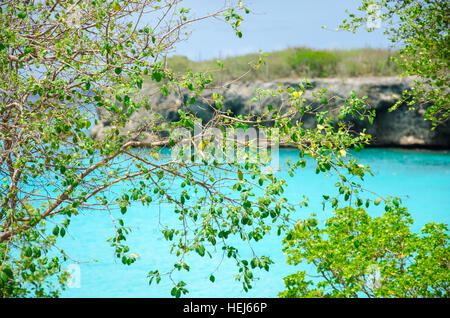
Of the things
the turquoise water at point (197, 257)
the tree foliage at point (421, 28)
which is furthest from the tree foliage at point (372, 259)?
the tree foliage at point (421, 28)

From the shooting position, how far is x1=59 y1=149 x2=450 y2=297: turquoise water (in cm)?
639

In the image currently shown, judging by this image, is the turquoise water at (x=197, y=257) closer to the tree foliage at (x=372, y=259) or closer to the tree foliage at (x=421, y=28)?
the tree foliage at (x=372, y=259)

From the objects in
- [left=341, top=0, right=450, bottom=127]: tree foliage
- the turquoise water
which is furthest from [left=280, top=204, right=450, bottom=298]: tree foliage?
[left=341, top=0, right=450, bottom=127]: tree foliage

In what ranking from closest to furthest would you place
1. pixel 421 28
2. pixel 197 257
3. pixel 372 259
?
pixel 372 259 < pixel 421 28 < pixel 197 257

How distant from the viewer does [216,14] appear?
297 centimetres

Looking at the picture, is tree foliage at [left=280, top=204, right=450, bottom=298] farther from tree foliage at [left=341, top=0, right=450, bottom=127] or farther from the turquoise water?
tree foliage at [left=341, top=0, right=450, bottom=127]

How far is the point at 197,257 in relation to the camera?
24.1 feet

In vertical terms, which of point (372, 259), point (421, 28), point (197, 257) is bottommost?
point (197, 257)

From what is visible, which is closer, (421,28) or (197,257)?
(421,28)

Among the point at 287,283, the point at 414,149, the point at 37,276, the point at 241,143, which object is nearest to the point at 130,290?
the point at 37,276

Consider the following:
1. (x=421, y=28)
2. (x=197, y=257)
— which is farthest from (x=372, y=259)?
(x=197, y=257)

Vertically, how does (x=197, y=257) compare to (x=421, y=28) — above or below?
below

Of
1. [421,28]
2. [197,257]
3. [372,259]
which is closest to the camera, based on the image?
[372,259]

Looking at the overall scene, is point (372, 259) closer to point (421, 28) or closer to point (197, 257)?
point (421, 28)
